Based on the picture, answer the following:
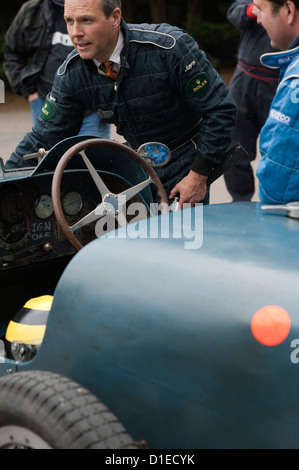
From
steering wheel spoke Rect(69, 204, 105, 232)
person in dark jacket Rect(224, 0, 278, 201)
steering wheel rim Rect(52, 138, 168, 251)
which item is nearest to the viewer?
steering wheel rim Rect(52, 138, 168, 251)

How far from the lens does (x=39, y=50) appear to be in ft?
18.9

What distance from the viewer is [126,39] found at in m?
3.31

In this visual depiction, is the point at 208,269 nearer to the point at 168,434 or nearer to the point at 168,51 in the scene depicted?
the point at 168,434

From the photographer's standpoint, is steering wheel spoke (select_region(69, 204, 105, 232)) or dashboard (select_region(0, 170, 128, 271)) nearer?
steering wheel spoke (select_region(69, 204, 105, 232))

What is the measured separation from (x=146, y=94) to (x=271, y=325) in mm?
1858

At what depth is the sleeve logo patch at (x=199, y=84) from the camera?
3.27 meters

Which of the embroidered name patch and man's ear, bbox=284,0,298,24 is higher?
man's ear, bbox=284,0,298,24

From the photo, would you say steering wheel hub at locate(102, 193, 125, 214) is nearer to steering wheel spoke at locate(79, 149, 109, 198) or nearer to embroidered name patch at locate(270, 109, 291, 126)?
steering wheel spoke at locate(79, 149, 109, 198)

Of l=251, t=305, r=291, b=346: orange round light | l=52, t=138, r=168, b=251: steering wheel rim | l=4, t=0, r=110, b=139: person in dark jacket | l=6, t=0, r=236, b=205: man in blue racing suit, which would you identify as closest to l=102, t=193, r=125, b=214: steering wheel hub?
l=52, t=138, r=168, b=251: steering wheel rim

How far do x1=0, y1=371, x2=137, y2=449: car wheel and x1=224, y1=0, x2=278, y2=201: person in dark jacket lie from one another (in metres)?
3.64

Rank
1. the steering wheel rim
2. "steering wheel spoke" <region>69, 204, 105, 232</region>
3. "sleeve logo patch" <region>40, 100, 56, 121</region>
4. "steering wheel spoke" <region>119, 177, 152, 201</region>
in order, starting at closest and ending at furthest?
the steering wheel rim, "steering wheel spoke" <region>69, 204, 105, 232</region>, "steering wheel spoke" <region>119, 177, 152, 201</region>, "sleeve logo patch" <region>40, 100, 56, 121</region>

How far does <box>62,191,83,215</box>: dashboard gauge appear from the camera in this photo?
311 centimetres

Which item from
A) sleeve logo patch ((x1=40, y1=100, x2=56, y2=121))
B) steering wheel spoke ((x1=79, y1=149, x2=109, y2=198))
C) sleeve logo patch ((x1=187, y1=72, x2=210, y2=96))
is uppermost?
sleeve logo patch ((x1=187, y1=72, x2=210, y2=96))
